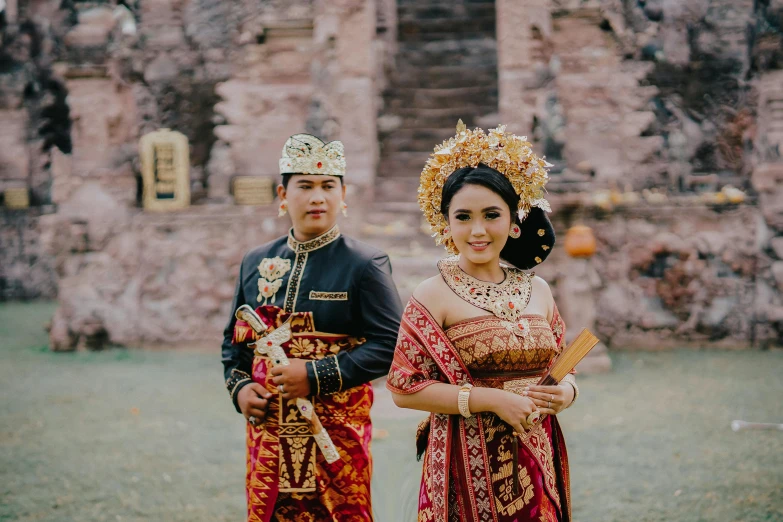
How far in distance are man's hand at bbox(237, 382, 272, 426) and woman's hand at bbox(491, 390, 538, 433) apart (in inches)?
33.2

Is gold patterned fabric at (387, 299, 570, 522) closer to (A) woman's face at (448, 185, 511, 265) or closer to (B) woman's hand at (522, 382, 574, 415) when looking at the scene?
(B) woman's hand at (522, 382, 574, 415)

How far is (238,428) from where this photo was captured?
17.0 ft

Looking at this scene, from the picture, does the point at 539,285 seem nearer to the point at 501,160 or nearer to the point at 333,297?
the point at 501,160

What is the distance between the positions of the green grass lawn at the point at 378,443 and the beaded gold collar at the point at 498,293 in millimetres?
1581

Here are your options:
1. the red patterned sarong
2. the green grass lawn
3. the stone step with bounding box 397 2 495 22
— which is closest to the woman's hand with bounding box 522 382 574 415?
the red patterned sarong

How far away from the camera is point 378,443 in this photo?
460cm

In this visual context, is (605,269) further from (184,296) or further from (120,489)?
(120,489)

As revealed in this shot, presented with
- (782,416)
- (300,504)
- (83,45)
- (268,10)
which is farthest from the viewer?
(268,10)

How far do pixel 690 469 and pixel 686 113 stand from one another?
6.39 metres

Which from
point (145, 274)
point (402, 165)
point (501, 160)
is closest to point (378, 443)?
point (501, 160)

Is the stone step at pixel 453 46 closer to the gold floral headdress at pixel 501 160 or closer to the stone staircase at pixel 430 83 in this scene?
the stone staircase at pixel 430 83

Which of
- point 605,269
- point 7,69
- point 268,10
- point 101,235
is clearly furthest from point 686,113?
point 7,69

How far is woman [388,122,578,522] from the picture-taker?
191 centimetres

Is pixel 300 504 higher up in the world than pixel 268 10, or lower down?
lower down
